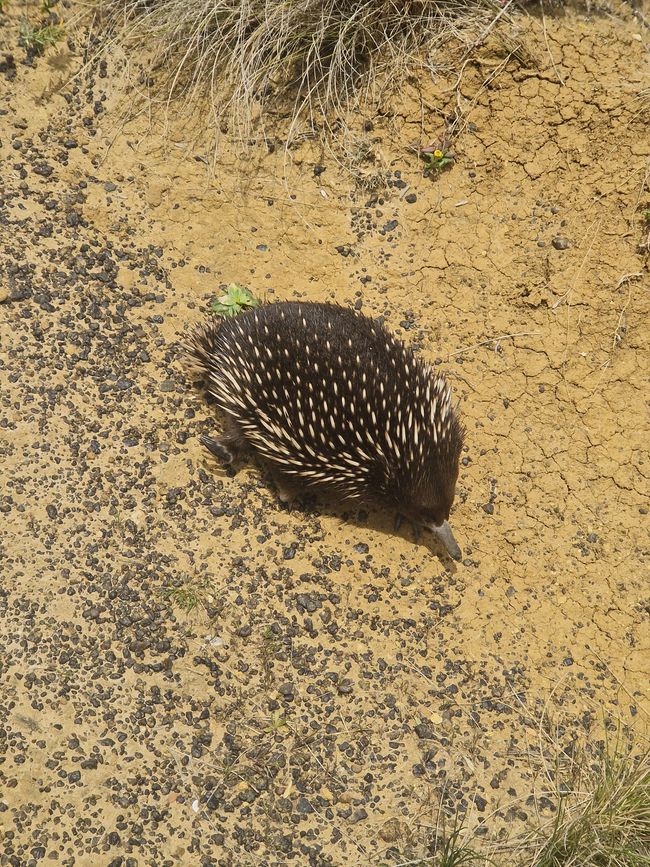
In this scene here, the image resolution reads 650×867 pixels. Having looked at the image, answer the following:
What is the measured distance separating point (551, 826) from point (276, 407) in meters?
2.35

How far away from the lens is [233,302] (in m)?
4.35

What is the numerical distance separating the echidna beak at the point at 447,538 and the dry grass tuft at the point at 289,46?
2.79 m

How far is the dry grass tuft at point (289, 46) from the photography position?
14.3 ft

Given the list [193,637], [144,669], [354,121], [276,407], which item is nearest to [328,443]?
[276,407]

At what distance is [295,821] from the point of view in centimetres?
321

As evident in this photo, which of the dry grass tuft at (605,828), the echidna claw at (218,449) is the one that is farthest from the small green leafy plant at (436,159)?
the dry grass tuft at (605,828)

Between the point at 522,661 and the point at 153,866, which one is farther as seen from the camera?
the point at 522,661

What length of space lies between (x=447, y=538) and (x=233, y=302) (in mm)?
1973

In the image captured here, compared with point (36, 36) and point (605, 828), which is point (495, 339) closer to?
point (605, 828)

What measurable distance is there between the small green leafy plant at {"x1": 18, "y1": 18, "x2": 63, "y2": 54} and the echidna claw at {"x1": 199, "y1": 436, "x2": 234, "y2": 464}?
113 inches

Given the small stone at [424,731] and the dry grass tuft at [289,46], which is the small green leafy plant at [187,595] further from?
the dry grass tuft at [289,46]

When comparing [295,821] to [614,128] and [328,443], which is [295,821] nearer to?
[328,443]

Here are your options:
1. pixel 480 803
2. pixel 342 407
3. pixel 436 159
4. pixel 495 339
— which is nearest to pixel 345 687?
pixel 480 803

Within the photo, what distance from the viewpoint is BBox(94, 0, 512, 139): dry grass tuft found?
4367 millimetres
